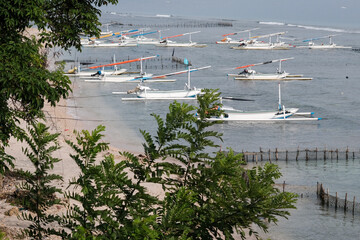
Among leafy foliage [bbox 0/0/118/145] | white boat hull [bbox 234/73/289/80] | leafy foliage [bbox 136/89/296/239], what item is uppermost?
leafy foliage [bbox 0/0/118/145]

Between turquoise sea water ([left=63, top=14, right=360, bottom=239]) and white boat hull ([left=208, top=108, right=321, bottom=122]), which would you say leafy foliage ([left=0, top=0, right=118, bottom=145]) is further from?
white boat hull ([left=208, top=108, right=321, bottom=122])

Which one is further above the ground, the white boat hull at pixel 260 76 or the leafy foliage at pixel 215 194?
the leafy foliage at pixel 215 194

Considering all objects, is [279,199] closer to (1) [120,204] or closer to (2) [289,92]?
(1) [120,204]

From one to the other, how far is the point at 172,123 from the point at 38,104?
15.2ft

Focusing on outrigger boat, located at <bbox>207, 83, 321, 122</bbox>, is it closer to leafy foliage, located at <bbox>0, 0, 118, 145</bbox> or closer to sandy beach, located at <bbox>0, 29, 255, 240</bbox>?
sandy beach, located at <bbox>0, 29, 255, 240</bbox>

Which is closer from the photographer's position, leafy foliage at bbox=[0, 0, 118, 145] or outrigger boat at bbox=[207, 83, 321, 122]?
leafy foliage at bbox=[0, 0, 118, 145]

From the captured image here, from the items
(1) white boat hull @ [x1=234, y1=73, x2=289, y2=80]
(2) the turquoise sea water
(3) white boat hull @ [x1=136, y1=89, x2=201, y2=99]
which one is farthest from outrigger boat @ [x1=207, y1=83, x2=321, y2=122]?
(1) white boat hull @ [x1=234, y1=73, x2=289, y2=80]

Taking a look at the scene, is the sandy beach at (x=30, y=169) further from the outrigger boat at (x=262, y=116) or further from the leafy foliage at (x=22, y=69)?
the outrigger boat at (x=262, y=116)

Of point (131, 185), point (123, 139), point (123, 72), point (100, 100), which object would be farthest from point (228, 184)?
point (123, 72)

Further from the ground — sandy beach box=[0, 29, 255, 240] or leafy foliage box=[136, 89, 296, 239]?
leafy foliage box=[136, 89, 296, 239]

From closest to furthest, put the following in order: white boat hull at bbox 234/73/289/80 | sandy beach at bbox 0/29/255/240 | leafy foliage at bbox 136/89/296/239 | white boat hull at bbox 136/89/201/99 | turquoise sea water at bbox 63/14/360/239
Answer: leafy foliage at bbox 136/89/296/239 → sandy beach at bbox 0/29/255/240 → turquoise sea water at bbox 63/14/360/239 → white boat hull at bbox 136/89/201/99 → white boat hull at bbox 234/73/289/80

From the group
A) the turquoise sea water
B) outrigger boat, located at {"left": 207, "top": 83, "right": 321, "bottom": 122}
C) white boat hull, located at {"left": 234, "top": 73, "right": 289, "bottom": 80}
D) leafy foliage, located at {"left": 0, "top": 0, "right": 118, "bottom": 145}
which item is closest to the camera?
leafy foliage, located at {"left": 0, "top": 0, "right": 118, "bottom": 145}

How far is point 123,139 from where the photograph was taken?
139 ft

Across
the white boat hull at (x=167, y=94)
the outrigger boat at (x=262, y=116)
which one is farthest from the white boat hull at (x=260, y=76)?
the outrigger boat at (x=262, y=116)
